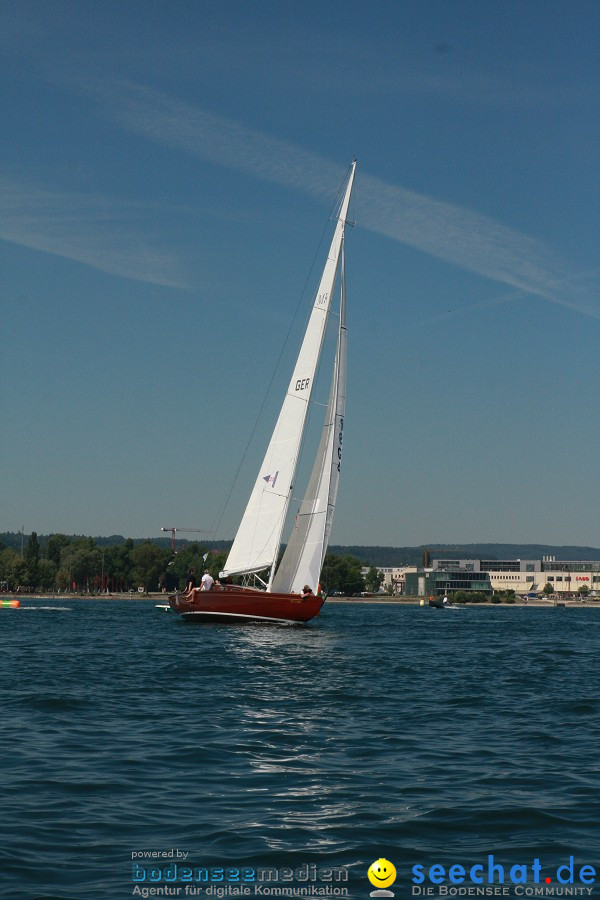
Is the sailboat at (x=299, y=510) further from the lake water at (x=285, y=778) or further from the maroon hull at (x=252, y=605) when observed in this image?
the lake water at (x=285, y=778)

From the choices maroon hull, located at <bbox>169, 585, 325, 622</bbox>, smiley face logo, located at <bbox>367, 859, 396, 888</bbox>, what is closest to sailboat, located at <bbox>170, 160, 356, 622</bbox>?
maroon hull, located at <bbox>169, 585, 325, 622</bbox>

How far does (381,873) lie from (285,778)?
4.29 m

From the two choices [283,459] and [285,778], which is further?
[283,459]

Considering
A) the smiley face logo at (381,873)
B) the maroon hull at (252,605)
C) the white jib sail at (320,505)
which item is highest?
the white jib sail at (320,505)

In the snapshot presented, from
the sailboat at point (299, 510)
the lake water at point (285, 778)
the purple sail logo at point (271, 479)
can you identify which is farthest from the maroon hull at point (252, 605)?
the lake water at point (285, 778)

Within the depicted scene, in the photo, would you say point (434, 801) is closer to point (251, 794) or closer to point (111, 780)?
point (251, 794)

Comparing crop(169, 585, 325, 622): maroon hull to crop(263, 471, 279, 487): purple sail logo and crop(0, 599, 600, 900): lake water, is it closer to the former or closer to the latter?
crop(263, 471, 279, 487): purple sail logo

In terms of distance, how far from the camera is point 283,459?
52625 mm

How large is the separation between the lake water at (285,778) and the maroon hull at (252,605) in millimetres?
20825

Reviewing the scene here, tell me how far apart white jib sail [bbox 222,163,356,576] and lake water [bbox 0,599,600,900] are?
2365cm

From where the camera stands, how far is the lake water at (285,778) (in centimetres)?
995

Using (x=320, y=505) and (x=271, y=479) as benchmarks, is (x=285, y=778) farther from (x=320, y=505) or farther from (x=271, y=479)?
(x=271, y=479)

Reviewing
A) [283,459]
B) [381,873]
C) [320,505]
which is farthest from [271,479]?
[381,873]

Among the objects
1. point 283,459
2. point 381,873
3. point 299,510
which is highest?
point 283,459
